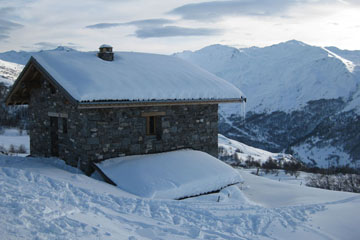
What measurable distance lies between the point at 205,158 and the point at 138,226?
5768 mm

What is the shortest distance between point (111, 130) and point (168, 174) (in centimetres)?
235

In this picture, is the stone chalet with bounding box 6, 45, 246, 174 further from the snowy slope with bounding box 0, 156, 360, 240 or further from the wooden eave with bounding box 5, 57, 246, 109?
the snowy slope with bounding box 0, 156, 360, 240

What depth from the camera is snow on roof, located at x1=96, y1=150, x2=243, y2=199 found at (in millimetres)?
9312

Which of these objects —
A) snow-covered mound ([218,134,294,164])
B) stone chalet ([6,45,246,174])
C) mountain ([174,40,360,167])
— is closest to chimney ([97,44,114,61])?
stone chalet ([6,45,246,174])

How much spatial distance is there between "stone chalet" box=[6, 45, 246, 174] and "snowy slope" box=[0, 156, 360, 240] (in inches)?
61.0

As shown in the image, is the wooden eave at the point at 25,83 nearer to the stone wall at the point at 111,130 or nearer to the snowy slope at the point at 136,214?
the stone wall at the point at 111,130

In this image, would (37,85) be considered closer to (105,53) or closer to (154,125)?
(105,53)

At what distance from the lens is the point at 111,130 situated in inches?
417

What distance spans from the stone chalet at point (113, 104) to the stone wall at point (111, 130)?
0.03m

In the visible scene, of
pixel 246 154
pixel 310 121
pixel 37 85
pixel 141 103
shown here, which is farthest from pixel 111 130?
pixel 310 121

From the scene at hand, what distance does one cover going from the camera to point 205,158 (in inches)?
471

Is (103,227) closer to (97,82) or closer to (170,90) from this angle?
(97,82)

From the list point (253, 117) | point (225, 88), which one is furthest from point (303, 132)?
point (225, 88)

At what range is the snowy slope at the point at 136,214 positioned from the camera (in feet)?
18.7
